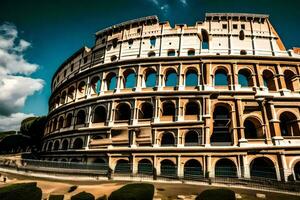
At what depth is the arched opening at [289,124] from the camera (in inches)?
728

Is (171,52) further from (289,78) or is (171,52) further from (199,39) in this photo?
(289,78)

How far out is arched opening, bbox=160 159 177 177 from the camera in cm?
1755

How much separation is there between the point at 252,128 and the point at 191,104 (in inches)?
241

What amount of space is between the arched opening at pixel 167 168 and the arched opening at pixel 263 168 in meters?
6.12

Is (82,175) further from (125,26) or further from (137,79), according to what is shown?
(125,26)

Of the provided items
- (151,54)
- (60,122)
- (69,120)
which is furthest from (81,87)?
(151,54)

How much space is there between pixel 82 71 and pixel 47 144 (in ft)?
34.8

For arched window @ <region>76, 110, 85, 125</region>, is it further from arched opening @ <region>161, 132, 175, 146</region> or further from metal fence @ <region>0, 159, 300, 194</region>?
arched opening @ <region>161, 132, 175, 146</region>

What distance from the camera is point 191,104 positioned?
20.5 metres

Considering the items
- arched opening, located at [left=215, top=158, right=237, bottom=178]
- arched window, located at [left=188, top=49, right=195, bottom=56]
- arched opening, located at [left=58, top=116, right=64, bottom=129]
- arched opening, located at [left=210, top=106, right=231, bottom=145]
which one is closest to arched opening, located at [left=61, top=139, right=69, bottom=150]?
arched opening, located at [left=58, top=116, right=64, bottom=129]

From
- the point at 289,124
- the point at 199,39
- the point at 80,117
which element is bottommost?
the point at 289,124

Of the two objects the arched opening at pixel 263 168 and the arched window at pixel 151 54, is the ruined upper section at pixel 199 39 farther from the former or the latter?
the arched opening at pixel 263 168

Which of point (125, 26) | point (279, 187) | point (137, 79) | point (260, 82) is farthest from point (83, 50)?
point (279, 187)

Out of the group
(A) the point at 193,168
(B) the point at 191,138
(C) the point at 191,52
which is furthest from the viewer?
(C) the point at 191,52
